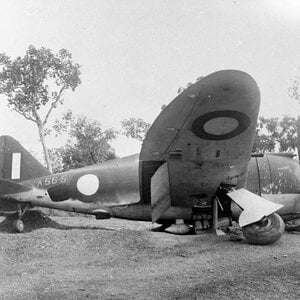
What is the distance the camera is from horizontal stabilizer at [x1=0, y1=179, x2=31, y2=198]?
9203 mm

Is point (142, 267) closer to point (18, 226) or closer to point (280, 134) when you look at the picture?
point (18, 226)

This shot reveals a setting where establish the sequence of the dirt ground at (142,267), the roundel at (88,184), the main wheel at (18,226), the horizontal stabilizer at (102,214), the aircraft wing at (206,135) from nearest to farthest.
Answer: the dirt ground at (142,267), the aircraft wing at (206,135), the horizontal stabilizer at (102,214), the roundel at (88,184), the main wheel at (18,226)

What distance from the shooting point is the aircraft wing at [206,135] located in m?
5.24

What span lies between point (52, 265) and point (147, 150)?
2329 mm

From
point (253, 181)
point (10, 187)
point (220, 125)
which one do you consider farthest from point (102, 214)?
point (220, 125)

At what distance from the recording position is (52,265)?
16.4ft

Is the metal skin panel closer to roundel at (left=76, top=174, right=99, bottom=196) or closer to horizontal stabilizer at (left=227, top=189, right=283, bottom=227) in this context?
horizontal stabilizer at (left=227, top=189, right=283, bottom=227)

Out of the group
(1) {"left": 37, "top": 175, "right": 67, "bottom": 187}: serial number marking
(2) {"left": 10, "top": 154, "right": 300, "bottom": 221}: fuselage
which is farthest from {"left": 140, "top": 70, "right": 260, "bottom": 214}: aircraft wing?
(1) {"left": 37, "top": 175, "right": 67, "bottom": 187}: serial number marking

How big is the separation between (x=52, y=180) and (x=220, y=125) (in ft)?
15.5

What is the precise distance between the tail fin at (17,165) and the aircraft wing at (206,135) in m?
3.96

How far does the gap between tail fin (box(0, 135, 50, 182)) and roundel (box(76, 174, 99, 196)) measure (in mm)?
1462

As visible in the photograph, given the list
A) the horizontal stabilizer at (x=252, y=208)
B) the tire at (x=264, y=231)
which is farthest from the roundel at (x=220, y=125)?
the tire at (x=264, y=231)

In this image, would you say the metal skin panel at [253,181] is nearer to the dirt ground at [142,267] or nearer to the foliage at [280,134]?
the dirt ground at [142,267]

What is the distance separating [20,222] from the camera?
905cm
